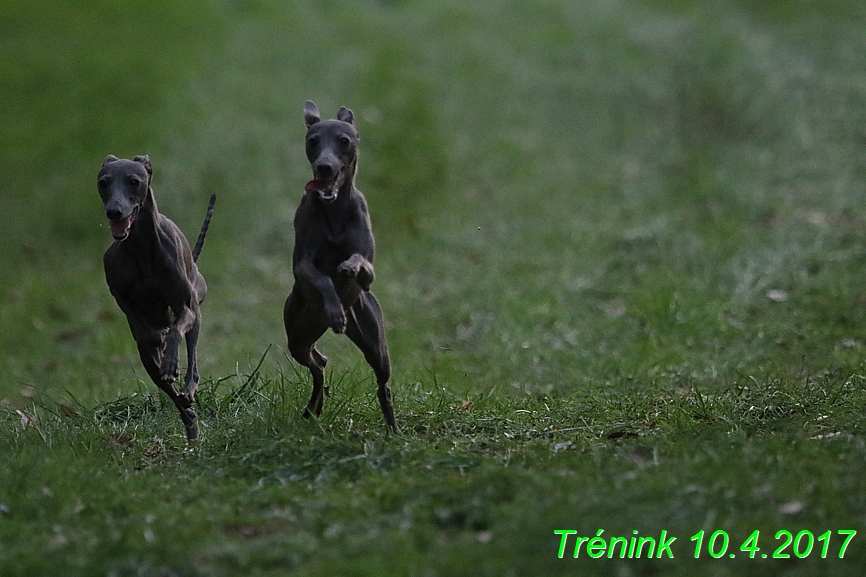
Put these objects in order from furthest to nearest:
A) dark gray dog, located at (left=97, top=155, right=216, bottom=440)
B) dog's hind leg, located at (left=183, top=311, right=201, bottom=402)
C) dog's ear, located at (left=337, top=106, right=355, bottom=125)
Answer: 1. dog's hind leg, located at (left=183, top=311, right=201, bottom=402)
2. dog's ear, located at (left=337, top=106, right=355, bottom=125)
3. dark gray dog, located at (left=97, top=155, right=216, bottom=440)

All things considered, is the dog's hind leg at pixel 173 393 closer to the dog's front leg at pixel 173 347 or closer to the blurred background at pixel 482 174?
the dog's front leg at pixel 173 347

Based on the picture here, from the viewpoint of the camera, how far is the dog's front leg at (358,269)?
19.8ft

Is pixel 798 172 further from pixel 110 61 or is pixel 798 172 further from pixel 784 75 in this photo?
pixel 110 61

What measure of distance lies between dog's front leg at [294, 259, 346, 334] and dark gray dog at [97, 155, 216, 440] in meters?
0.91

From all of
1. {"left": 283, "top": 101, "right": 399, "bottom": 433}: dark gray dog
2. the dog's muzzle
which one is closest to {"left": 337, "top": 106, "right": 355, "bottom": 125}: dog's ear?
{"left": 283, "top": 101, "right": 399, "bottom": 433}: dark gray dog

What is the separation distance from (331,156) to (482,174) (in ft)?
34.4

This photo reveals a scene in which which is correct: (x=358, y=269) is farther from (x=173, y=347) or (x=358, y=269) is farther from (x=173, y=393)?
(x=173, y=393)

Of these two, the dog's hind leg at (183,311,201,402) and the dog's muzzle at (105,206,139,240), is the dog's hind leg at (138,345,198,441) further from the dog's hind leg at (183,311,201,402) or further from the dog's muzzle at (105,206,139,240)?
the dog's muzzle at (105,206,139,240)

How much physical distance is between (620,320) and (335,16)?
1392 cm

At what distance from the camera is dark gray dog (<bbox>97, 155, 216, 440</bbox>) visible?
6.48 m

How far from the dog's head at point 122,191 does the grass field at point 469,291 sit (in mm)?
1414

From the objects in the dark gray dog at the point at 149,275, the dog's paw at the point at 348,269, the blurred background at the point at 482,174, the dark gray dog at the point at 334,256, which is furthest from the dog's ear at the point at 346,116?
the blurred background at the point at 482,174

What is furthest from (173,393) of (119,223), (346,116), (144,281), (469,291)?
(469,291)

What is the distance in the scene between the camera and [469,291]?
1230 centimetres
